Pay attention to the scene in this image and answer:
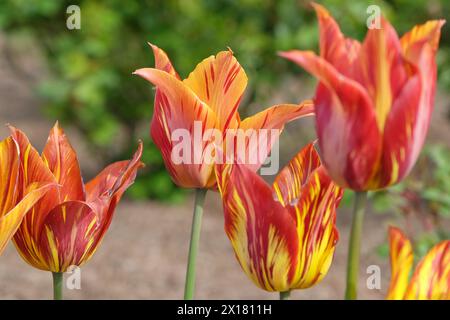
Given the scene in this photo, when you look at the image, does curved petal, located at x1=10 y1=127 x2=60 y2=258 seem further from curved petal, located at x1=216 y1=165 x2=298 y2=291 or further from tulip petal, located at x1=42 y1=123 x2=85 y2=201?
curved petal, located at x1=216 y1=165 x2=298 y2=291

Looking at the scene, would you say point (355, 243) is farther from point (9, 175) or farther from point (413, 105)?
point (9, 175)

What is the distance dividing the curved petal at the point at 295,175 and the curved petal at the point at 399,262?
185 millimetres

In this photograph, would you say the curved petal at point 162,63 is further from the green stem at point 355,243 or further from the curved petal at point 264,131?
the green stem at point 355,243

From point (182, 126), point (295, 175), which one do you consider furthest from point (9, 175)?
point (295, 175)

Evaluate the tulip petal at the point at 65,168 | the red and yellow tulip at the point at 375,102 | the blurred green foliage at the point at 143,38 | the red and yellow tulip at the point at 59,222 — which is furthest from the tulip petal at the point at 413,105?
the blurred green foliage at the point at 143,38

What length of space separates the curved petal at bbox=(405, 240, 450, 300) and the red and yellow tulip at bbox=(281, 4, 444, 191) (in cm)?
8

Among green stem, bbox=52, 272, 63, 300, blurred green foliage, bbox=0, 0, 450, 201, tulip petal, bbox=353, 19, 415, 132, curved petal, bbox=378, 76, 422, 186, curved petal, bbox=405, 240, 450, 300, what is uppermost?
blurred green foliage, bbox=0, 0, 450, 201

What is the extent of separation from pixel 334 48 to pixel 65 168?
1.22ft

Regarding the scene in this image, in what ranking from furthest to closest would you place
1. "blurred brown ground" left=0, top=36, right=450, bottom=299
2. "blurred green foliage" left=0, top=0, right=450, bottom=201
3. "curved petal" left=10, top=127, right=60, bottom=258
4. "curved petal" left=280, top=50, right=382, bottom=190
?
"blurred green foliage" left=0, top=0, right=450, bottom=201 → "blurred brown ground" left=0, top=36, right=450, bottom=299 → "curved petal" left=10, top=127, right=60, bottom=258 → "curved petal" left=280, top=50, right=382, bottom=190

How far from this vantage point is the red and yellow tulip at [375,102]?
2.43 feet

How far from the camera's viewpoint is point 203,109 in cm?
92

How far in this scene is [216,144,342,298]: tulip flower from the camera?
866 millimetres

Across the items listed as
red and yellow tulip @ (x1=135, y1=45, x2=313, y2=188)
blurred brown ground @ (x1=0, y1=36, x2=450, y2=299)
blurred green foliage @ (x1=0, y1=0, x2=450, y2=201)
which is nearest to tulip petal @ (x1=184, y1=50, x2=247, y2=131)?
red and yellow tulip @ (x1=135, y1=45, x2=313, y2=188)

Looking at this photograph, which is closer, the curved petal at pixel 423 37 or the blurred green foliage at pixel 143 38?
the curved petal at pixel 423 37
